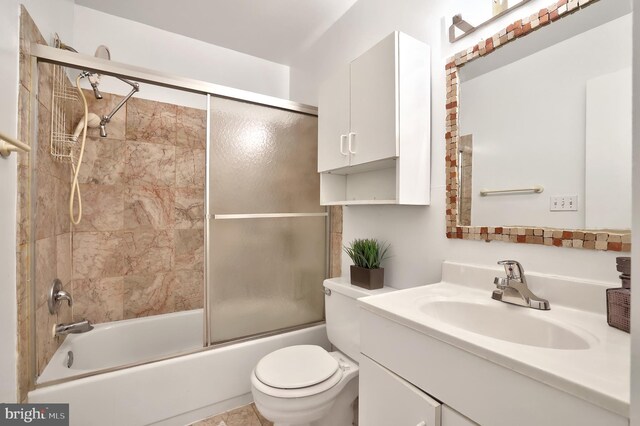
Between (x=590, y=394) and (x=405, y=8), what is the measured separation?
5.54 feet

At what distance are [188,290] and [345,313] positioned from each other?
1381 mm

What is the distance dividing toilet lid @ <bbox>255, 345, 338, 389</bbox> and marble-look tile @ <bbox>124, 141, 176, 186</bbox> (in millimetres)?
1559

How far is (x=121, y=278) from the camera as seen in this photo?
2078mm

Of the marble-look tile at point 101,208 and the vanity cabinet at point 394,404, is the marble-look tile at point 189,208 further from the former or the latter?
the vanity cabinet at point 394,404

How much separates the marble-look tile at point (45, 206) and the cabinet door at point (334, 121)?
1367mm

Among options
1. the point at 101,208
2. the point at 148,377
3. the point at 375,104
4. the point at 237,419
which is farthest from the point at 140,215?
the point at 375,104

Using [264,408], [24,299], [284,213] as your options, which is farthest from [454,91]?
[24,299]

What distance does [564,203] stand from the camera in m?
0.95

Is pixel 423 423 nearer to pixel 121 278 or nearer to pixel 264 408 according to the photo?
pixel 264 408

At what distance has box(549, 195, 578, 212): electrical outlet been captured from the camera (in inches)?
36.6

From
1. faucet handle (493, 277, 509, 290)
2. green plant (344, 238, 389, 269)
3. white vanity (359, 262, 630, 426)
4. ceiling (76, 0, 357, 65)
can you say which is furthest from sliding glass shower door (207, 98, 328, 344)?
faucet handle (493, 277, 509, 290)

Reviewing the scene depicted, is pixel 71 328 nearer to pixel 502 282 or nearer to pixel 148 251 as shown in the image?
pixel 148 251

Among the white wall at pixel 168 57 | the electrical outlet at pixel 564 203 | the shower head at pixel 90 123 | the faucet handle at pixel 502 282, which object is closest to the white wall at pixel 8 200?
the shower head at pixel 90 123

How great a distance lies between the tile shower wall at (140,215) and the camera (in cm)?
198
